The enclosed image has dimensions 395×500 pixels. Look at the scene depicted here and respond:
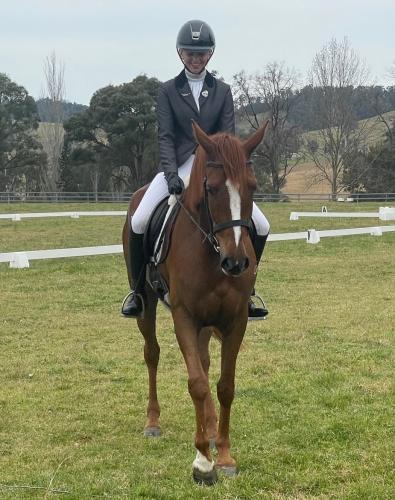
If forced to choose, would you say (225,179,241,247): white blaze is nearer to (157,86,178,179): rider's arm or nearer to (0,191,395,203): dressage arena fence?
(157,86,178,179): rider's arm

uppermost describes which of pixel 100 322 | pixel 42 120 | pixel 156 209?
pixel 42 120

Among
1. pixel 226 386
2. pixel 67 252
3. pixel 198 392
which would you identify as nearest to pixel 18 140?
pixel 67 252

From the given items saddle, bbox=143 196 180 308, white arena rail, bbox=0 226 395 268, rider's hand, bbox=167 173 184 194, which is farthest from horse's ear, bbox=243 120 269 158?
white arena rail, bbox=0 226 395 268

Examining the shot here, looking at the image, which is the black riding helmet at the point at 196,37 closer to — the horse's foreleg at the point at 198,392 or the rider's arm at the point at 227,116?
the rider's arm at the point at 227,116

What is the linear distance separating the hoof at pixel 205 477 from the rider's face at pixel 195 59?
10.4 feet

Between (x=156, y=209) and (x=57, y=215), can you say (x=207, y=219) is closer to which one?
(x=156, y=209)

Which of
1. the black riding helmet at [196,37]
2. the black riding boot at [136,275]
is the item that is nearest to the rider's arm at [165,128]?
the black riding helmet at [196,37]

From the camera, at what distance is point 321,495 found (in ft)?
Answer: 13.8

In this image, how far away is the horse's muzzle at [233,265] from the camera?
12.8ft

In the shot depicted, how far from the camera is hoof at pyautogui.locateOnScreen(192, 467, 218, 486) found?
14.6 ft

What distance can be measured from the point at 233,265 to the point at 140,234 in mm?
1792

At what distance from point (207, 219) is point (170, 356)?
4047 millimetres

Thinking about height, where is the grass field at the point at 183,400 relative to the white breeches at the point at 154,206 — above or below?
below

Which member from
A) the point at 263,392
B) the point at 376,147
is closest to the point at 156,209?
the point at 263,392
